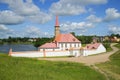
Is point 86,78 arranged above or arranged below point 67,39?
below

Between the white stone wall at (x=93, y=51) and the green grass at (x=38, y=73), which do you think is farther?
the white stone wall at (x=93, y=51)

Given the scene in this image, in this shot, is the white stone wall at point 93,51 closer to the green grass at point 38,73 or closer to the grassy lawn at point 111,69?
the grassy lawn at point 111,69

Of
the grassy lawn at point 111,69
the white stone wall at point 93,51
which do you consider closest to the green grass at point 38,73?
the grassy lawn at point 111,69

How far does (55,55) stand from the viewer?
50125 millimetres

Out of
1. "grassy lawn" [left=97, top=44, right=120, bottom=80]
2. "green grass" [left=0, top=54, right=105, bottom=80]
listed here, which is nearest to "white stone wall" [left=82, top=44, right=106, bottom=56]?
"grassy lawn" [left=97, top=44, right=120, bottom=80]

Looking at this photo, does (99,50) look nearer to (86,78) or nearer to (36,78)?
(86,78)

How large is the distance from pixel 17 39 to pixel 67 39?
472 feet

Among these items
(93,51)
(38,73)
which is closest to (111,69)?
(38,73)

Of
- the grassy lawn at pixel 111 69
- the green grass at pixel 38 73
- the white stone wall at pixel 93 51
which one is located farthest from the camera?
the white stone wall at pixel 93 51

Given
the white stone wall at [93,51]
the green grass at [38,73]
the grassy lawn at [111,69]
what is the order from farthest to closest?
the white stone wall at [93,51] → the grassy lawn at [111,69] → the green grass at [38,73]

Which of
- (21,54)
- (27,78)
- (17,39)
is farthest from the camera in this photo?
(17,39)

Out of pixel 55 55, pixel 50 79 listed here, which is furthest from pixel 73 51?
pixel 50 79

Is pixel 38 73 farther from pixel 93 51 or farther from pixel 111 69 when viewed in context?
pixel 93 51

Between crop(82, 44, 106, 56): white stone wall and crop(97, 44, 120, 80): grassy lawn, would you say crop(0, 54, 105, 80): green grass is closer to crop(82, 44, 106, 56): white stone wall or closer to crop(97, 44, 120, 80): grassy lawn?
crop(97, 44, 120, 80): grassy lawn
